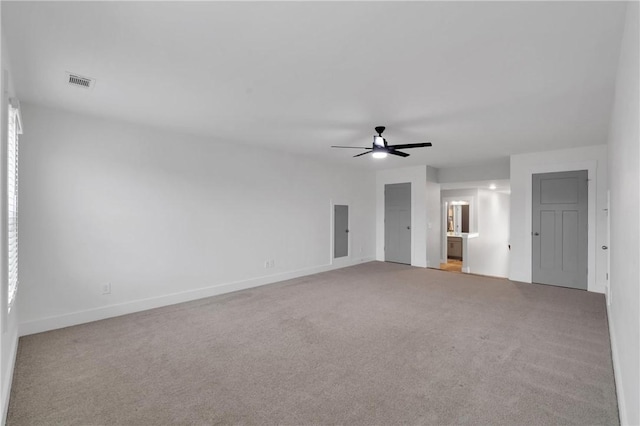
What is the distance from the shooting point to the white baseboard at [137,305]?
3510mm

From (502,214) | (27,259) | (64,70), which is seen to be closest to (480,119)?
(64,70)

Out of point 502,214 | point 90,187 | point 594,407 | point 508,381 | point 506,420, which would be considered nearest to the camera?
point 506,420

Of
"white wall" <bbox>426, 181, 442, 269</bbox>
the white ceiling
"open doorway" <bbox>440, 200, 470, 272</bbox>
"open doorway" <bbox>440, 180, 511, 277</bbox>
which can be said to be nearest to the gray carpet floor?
the white ceiling

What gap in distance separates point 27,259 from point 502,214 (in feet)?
40.5

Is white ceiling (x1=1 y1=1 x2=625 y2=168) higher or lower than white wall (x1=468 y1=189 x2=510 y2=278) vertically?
higher

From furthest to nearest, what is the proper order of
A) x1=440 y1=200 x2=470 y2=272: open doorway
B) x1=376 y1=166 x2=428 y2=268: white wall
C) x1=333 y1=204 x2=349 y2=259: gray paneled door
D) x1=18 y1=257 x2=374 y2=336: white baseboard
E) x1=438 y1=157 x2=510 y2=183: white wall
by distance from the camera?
x1=440 y1=200 x2=470 y2=272: open doorway, x1=376 y1=166 x2=428 y2=268: white wall, x1=333 y1=204 x2=349 y2=259: gray paneled door, x1=438 y1=157 x2=510 y2=183: white wall, x1=18 y1=257 x2=374 y2=336: white baseboard

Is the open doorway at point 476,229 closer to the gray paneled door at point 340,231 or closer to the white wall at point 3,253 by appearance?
the gray paneled door at point 340,231

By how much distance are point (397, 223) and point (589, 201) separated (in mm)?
3817

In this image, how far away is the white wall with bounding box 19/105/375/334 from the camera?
3.53m

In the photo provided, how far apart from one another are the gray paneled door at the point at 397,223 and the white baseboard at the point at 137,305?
2.99m

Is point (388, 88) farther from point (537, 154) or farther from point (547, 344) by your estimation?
point (537, 154)

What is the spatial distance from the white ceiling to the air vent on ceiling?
0.07 m

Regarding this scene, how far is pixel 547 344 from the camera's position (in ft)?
10.4

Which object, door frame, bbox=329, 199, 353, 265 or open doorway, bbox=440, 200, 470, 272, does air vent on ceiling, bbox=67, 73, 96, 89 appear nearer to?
door frame, bbox=329, 199, 353, 265
